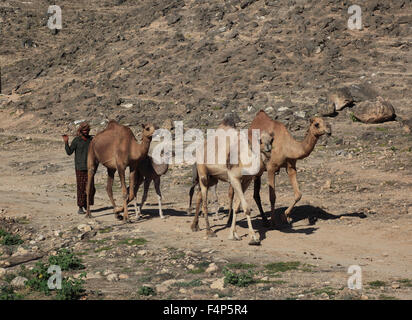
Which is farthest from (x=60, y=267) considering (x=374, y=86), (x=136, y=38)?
(x=136, y=38)

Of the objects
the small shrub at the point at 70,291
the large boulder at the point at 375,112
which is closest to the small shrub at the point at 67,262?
the small shrub at the point at 70,291

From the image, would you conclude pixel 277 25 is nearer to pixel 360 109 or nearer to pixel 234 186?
pixel 360 109

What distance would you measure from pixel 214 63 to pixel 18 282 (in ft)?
90.2

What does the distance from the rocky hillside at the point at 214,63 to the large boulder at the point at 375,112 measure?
65.8 inches

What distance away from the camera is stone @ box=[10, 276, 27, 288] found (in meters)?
11.1

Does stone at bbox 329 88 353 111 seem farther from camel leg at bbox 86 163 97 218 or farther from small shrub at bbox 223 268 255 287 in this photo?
small shrub at bbox 223 268 255 287

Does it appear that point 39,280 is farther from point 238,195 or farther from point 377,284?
point 377,284

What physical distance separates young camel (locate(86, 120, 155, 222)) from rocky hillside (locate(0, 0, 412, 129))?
1379 cm

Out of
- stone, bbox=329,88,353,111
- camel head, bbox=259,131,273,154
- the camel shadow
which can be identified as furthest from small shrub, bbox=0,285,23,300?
stone, bbox=329,88,353,111

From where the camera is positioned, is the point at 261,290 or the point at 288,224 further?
the point at 288,224

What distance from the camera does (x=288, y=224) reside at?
15.4 m

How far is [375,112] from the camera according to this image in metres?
27.4

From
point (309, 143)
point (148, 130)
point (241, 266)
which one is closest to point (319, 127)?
point (309, 143)
